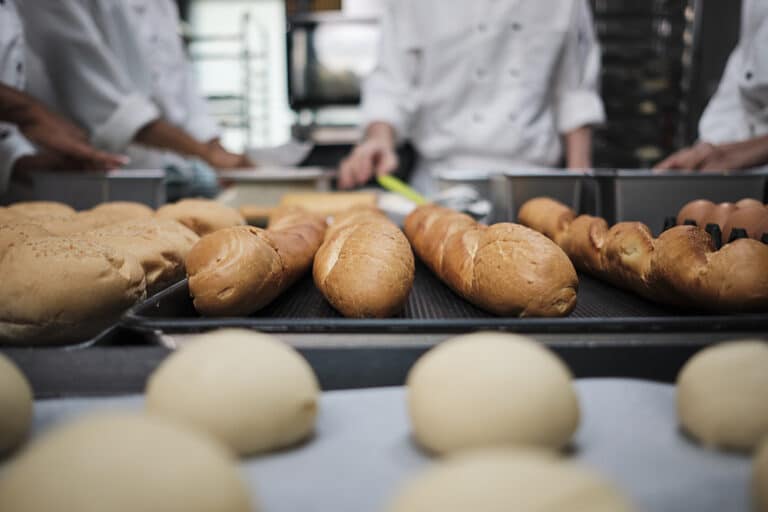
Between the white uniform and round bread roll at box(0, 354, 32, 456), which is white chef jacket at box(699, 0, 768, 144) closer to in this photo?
the white uniform

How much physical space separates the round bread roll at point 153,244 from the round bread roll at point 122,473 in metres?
0.60

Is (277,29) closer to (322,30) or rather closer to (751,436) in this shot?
(322,30)

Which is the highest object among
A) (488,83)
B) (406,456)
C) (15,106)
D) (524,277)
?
(488,83)

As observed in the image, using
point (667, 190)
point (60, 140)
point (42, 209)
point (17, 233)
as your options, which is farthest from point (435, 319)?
point (60, 140)

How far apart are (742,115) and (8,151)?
2.92 m

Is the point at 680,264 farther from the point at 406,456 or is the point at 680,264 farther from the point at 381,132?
the point at 381,132

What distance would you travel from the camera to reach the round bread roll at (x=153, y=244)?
41.2 inches

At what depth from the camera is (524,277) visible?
90 cm

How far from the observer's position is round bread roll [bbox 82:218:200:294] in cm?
105

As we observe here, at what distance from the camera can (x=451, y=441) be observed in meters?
0.56

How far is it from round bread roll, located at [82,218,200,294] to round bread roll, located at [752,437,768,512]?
0.89m

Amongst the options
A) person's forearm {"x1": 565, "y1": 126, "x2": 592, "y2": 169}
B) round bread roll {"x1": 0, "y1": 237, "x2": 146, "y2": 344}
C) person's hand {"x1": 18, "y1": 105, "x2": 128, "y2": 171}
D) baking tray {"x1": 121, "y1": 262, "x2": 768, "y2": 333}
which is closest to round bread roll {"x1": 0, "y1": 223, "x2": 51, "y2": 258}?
round bread roll {"x1": 0, "y1": 237, "x2": 146, "y2": 344}

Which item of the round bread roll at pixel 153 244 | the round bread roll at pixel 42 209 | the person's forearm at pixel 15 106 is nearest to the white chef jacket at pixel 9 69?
the person's forearm at pixel 15 106

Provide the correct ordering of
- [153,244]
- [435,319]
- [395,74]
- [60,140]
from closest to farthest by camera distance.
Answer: [435,319] → [153,244] → [60,140] → [395,74]
